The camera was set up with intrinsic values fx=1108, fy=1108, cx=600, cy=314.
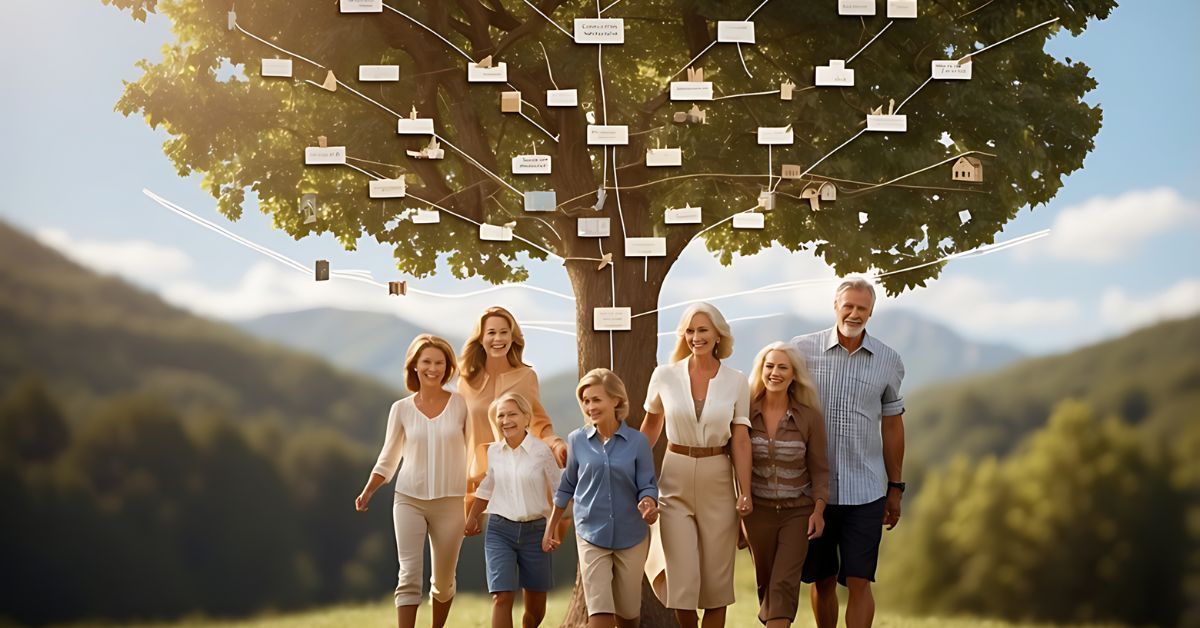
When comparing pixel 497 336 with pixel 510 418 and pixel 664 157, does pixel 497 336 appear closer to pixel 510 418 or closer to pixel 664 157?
pixel 510 418

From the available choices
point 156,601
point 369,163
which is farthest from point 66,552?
point 369,163

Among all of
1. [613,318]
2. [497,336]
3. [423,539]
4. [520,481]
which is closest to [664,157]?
[613,318]

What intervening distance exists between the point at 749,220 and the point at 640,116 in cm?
86

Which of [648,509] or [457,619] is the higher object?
[648,509]

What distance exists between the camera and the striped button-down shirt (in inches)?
189

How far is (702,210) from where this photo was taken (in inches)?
243

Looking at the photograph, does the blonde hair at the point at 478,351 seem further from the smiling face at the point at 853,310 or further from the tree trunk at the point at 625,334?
the smiling face at the point at 853,310

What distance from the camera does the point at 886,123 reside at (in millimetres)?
5938

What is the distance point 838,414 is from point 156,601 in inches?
193

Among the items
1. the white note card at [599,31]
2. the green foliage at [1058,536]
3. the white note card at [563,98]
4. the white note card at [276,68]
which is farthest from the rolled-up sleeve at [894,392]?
the green foliage at [1058,536]

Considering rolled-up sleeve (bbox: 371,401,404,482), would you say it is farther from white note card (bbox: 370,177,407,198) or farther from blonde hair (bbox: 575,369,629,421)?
white note card (bbox: 370,177,407,198)

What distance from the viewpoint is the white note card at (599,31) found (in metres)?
6.05

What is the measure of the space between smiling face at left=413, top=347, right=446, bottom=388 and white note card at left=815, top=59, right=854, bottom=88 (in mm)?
2573

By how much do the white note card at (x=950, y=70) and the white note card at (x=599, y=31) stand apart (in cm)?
170
